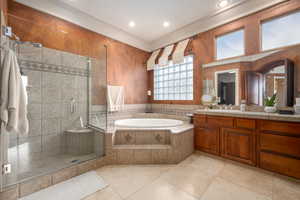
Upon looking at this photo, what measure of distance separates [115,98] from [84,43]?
1.43m

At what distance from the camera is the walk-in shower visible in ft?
6.20

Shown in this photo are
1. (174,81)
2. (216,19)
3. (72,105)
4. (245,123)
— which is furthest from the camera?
(174,81)

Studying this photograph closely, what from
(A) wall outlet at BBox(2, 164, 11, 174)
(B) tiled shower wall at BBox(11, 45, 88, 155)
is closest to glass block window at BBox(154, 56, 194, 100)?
(B) tiled shower wall at BBox(11, 45, 88, 155)

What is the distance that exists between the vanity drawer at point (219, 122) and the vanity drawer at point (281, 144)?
447 mm

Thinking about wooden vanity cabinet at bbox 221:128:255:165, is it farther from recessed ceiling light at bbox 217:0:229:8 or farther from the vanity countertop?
recessed ceiling light at bbox 217:0:229:8

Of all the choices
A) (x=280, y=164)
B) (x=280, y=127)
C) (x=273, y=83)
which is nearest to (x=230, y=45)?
(x=273, y=83)

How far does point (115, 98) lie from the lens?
3279mm

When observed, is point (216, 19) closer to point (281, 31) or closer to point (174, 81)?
point (281, 31)

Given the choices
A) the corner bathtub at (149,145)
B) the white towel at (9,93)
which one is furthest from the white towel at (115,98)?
the white towel at (9,93)

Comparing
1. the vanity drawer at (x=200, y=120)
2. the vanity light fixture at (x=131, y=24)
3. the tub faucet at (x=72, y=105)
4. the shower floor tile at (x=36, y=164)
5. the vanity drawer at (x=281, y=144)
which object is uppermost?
the vanity light fixture at (x=131, y=24)

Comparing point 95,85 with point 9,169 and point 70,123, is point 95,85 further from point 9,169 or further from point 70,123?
point 9,169

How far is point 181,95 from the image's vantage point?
359 centimetres

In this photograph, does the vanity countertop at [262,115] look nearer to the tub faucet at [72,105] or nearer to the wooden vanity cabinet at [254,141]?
the wooden vanity cabinet at [254,141]

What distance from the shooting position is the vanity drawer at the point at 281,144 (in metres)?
1.65
